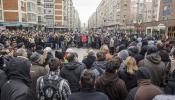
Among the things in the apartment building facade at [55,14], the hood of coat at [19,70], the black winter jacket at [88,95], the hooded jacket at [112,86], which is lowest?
the hooded jacket at [112,86]

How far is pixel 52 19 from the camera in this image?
109875 millimetres

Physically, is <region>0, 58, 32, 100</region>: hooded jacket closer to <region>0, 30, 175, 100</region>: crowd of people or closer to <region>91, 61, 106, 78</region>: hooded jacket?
<region>0, 30, 175, 100</region>: crowd of people

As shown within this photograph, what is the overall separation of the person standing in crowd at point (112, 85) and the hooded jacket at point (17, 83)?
1434 mm

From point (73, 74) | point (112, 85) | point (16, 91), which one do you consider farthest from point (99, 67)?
point (16, 91)

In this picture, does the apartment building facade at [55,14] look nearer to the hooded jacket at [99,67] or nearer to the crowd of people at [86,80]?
the hooded jacket at [99,67]

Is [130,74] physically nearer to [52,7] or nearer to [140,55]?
[140,55]

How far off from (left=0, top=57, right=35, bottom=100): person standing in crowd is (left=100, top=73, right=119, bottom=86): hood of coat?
1.42m

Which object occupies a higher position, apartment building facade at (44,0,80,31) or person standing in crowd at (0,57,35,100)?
apartment building facade at (44,0,80,31)

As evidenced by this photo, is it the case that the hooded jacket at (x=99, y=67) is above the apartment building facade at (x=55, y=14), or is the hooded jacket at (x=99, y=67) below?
below

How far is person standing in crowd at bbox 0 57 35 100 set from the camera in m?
3.96

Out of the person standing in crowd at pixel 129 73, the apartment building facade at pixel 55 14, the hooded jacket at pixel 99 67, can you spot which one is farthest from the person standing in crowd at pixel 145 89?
the apartment building facade at pixel 55 14

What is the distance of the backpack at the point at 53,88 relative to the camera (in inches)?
189

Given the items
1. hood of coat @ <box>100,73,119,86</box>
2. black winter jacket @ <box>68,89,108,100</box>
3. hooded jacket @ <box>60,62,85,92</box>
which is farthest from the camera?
hooded jacket @ <box>60,62,85,92</box>

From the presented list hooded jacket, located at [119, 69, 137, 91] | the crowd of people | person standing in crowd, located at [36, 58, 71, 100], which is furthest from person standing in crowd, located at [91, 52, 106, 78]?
person standing in crowd, located at [36, 58, 71, 100]
